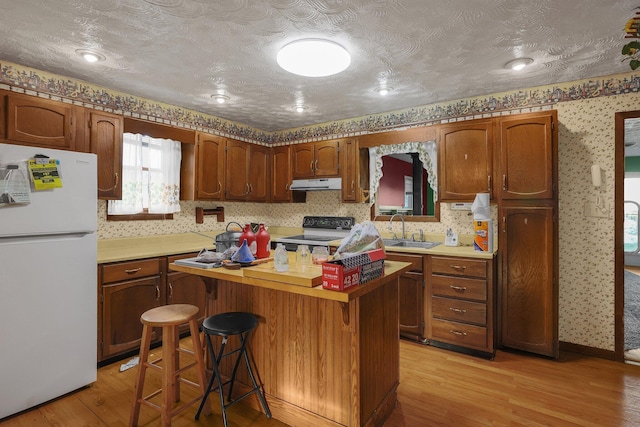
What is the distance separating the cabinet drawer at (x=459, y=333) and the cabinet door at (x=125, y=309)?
2545 mm

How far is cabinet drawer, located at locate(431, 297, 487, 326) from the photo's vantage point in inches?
116

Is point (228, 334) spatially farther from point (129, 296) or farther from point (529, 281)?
point (529, 281)

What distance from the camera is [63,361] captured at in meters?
2.33

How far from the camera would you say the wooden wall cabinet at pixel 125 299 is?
275 centimetres

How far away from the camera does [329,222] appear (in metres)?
4.42

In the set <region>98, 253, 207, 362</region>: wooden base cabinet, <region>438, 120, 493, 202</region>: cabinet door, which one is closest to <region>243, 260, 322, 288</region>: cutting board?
<region>98, 253, 207, 362</region>: wooden base cabinet

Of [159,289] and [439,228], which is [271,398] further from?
[439,228]

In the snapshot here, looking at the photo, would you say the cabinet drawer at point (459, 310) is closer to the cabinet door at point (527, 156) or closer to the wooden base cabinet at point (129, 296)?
the cabinet door at point (527, 156)

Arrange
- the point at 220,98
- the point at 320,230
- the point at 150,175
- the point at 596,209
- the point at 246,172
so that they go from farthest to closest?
the point at 320,230 → the point at 246,172 → the point at 150,175 → the point at 220,98 → the point at 596,209

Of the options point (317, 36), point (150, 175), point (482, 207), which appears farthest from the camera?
point (150, 175)

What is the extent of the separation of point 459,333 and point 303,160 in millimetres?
2637

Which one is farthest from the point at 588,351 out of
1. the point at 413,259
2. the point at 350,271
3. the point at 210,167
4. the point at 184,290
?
the point at 210,167

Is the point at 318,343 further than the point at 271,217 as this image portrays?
No

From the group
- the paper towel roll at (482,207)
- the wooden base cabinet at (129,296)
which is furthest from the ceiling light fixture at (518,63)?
the wooden base cabinet at (129,296)
